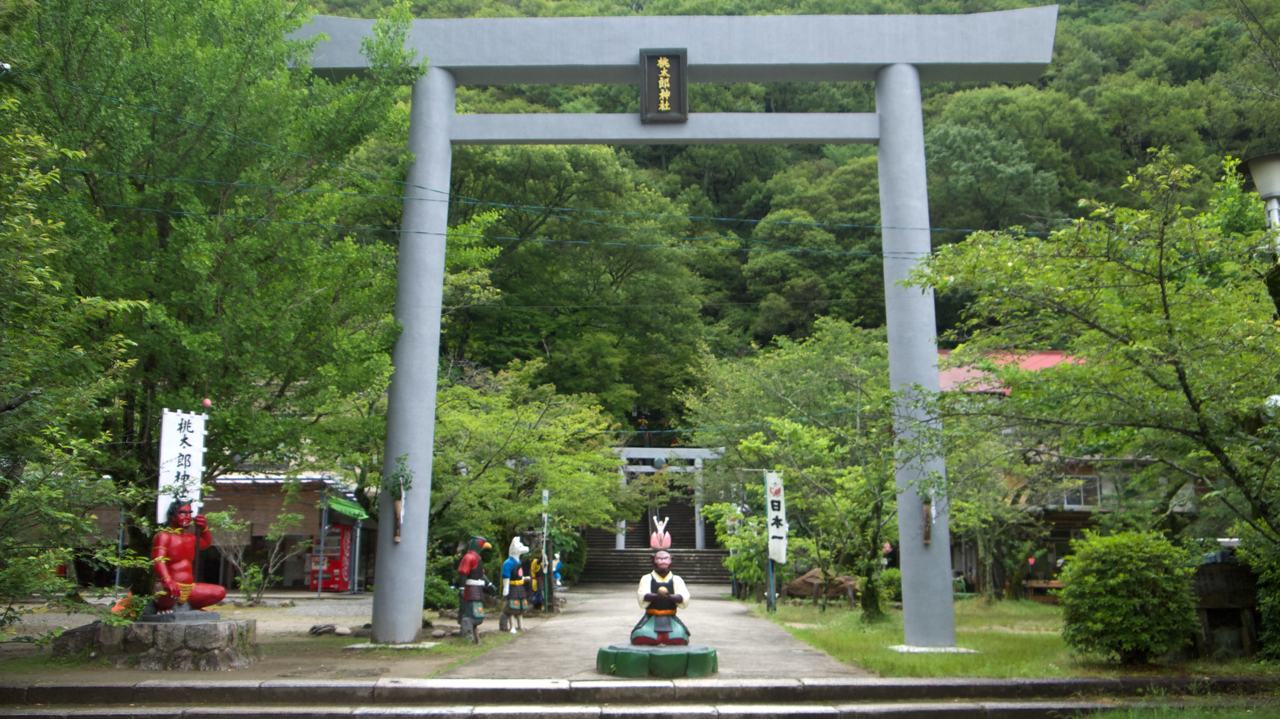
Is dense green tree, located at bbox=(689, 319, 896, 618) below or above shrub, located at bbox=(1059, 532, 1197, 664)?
above

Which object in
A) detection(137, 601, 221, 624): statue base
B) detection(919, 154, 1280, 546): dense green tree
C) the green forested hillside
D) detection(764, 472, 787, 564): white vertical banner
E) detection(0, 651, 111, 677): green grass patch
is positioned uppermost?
the green forested hillside

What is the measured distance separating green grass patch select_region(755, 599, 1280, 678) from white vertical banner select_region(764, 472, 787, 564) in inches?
57.1

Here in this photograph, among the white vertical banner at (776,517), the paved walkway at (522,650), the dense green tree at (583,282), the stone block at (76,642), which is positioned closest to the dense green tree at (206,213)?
the stone block at (76,642)

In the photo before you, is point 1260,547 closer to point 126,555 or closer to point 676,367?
point 126,555

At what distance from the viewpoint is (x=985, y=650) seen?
12.1 m

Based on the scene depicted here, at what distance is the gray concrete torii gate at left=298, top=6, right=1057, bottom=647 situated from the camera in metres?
13.2

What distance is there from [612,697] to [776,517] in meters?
11.8

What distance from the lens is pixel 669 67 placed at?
13492 millimetres

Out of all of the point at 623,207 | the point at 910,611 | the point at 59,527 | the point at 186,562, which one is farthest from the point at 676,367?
the point at 59,527

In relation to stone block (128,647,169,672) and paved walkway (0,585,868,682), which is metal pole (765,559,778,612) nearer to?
paved walkway (0,585,868,682)

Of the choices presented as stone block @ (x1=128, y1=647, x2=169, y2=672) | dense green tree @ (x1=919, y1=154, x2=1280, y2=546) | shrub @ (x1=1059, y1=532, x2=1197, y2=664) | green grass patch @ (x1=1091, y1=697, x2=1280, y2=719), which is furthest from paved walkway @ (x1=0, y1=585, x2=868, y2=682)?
dense green tree @ (x1=919, y1=154, x2=1280, y2=546)

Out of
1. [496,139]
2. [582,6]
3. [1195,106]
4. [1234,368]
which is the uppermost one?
[582,6]

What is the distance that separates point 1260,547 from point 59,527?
1131cm

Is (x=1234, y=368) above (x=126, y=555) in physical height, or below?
above
